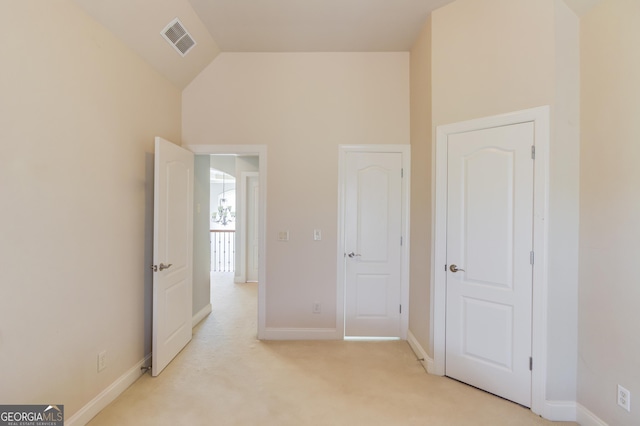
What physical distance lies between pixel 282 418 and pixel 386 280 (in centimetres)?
176

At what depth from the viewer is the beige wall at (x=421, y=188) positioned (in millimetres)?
2660

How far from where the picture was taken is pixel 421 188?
2.85 meters

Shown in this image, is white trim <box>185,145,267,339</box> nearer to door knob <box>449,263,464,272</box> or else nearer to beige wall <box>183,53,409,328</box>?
beige wall <box>183,53,409,328</box>

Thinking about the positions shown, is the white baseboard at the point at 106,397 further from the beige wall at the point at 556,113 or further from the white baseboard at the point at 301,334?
the beige wall at the point at 556,113

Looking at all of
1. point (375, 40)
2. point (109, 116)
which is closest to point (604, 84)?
point (375, 40)

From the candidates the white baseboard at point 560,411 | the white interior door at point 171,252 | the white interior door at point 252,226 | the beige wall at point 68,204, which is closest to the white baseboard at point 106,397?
the beige wall at point 68,204

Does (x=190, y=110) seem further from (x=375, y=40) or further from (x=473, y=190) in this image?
(x=473, y=190)

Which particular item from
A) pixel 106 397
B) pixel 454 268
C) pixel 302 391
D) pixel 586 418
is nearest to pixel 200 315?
pixel 106 397

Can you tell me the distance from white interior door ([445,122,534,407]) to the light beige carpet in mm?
229

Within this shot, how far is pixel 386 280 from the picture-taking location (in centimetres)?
323

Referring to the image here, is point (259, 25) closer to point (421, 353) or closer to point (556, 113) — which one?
point (556, 113)

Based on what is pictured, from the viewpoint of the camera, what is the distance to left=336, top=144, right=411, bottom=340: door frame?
10.4 ft

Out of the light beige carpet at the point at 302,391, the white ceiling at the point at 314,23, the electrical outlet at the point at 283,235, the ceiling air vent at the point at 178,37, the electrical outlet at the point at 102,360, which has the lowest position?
the light beige carpet at the point at 302,391

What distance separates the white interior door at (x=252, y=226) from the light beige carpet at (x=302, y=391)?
2.79 meters
